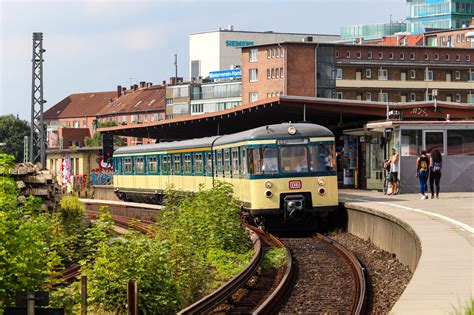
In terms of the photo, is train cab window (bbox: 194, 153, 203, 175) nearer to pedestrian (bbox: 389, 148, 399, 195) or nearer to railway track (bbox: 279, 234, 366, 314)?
pedestrian (bbox: 389, 148, 399, 195)

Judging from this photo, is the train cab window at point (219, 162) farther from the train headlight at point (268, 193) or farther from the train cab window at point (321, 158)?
the train cab window at point (321, 158)

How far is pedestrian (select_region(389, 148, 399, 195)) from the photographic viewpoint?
33.8 m

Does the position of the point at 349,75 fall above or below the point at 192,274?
above

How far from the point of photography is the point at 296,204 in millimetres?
28156

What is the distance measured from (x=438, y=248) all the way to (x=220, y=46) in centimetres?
14644

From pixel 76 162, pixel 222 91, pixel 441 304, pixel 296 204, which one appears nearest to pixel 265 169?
pixel 296 204

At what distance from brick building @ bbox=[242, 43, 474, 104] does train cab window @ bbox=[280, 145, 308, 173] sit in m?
A: 86.1

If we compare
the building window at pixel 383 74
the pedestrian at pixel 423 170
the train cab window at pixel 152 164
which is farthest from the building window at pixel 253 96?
the pedestrian at pixel 423 170

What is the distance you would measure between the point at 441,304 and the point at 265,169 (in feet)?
52.6

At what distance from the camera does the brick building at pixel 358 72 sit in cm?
11612

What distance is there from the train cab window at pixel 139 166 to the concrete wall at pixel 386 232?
721 inches

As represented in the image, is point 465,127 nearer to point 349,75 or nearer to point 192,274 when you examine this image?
point 192,274

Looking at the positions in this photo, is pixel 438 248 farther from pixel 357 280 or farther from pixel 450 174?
pixel 450 174

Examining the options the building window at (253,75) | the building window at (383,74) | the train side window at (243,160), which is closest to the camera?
the train side window at (243,160)
